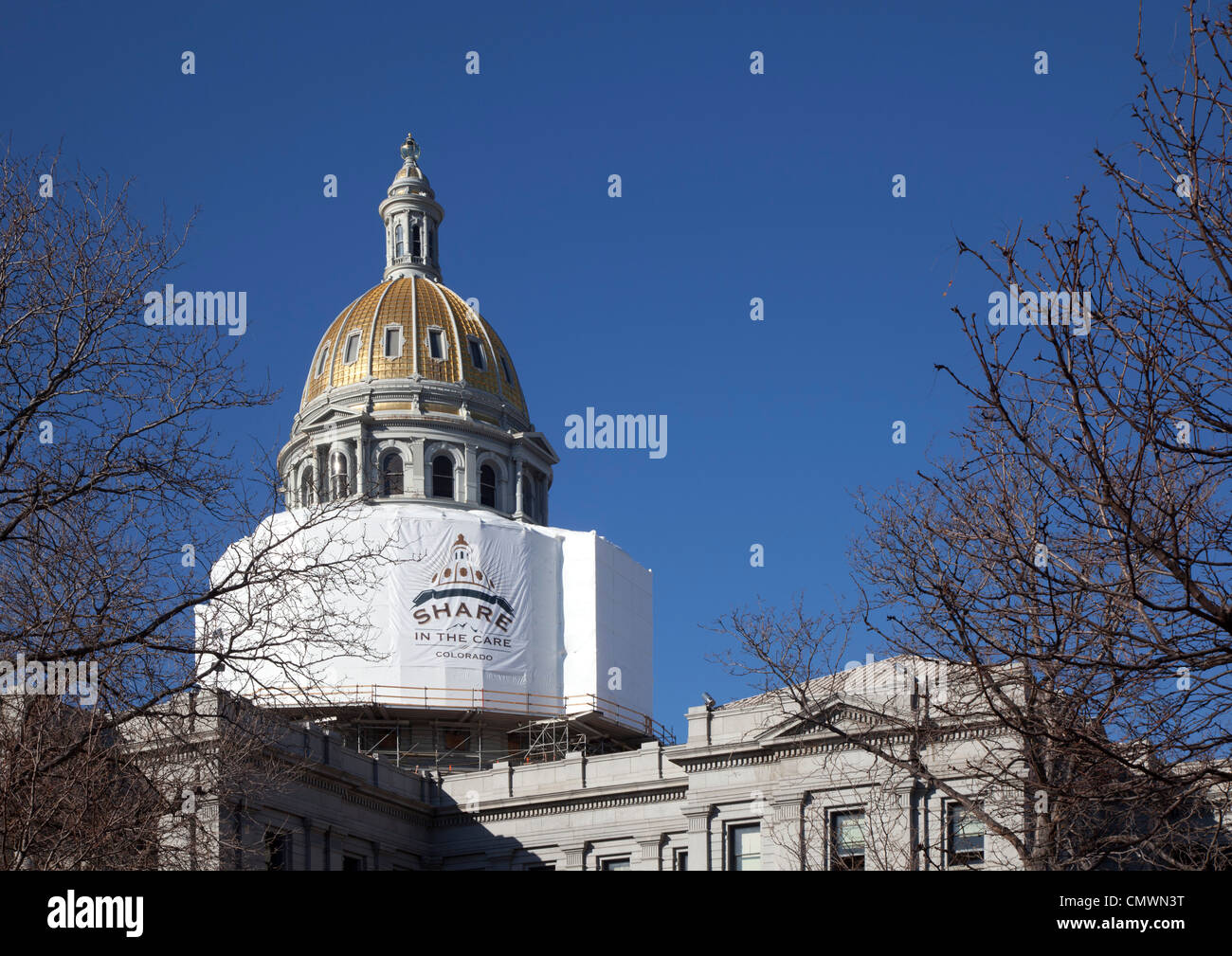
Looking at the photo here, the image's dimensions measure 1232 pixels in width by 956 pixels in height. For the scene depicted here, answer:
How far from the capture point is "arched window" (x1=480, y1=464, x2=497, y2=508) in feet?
259

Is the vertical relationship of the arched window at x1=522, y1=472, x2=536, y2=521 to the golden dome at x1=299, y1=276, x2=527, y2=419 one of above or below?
below

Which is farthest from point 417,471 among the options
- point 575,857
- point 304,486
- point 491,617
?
point 575,857

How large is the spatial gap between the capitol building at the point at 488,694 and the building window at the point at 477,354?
0.48 feet

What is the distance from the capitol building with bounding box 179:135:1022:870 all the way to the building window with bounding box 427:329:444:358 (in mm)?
116

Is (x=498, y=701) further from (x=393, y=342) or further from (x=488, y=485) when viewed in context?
(x=393, y=342)

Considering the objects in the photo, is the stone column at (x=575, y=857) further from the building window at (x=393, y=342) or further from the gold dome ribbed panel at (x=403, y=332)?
the building window at (x=393, y=342)

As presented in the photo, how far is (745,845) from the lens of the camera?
5262 cm

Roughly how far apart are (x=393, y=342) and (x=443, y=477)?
7.58 metres

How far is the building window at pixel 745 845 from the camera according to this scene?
52219 mm

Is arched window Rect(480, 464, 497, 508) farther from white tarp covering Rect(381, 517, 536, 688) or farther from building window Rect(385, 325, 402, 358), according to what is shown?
building window Rect(385, 325, 402, 358)

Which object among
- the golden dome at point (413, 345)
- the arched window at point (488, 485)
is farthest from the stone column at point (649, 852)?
the golden dome at point (413, 345)

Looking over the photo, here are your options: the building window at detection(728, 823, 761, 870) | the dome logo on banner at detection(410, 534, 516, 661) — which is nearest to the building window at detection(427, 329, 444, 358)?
the dome logo on banner at detection(410, 534, 516, 661)
